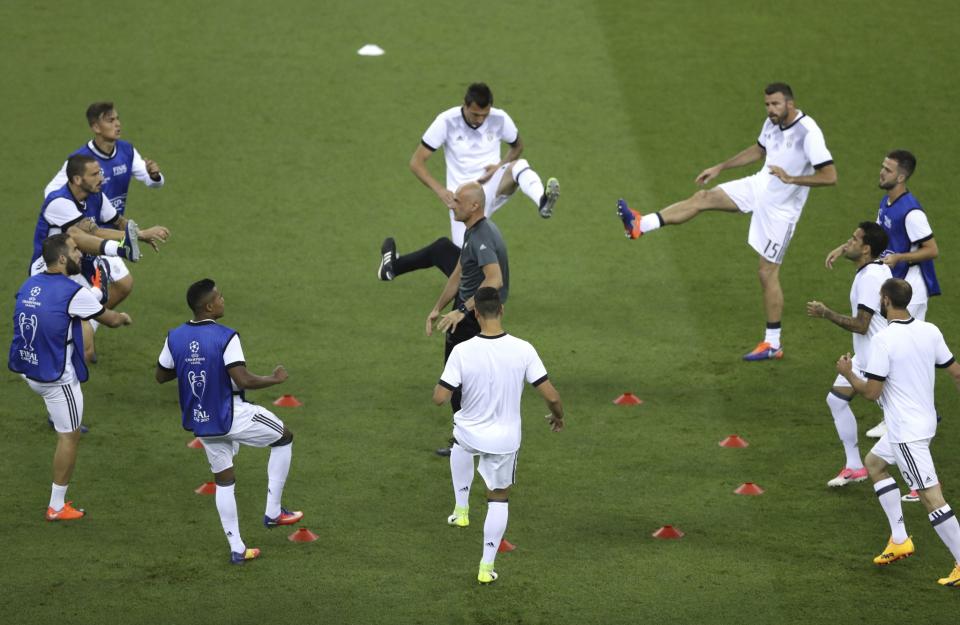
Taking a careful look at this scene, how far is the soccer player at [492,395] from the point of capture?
8805mm

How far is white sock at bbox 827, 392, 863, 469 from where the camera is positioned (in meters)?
10.3

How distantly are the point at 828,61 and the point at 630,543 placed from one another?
39.7 feet

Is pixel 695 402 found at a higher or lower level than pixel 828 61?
lower

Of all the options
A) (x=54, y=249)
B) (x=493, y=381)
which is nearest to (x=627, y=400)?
(x=493, y=381)

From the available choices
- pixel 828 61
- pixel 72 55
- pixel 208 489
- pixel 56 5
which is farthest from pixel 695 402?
pixel 56 5

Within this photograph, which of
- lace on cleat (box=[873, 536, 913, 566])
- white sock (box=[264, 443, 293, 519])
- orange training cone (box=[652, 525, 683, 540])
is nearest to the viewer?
lace on cleat (box=[873, 536, 913, 566])

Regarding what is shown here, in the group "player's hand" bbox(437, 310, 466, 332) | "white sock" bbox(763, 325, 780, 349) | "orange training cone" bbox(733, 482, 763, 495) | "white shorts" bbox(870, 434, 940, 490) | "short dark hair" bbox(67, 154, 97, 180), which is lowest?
"orange training cone" bbox(733, 482, 763, 495)

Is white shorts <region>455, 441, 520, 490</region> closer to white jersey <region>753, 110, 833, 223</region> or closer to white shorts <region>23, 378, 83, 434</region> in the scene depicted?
white shorts <region>23, 378, 83, 434</region>

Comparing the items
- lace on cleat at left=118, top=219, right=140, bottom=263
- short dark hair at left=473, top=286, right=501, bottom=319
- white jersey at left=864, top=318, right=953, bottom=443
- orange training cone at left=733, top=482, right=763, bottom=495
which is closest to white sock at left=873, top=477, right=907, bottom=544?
white jersey at left=864, top=318, right=953, bottom=443

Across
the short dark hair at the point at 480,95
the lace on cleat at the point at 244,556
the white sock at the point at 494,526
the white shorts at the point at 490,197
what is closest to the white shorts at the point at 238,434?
the lace on cleat at the point at 244,556

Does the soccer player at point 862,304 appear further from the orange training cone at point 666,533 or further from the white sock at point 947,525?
the orange training cone at point 666,533

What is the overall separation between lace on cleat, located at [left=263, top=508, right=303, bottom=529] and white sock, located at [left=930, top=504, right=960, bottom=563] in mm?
4368

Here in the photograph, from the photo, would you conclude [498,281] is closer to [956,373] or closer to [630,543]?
[630,543]

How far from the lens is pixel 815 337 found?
13.5 m
